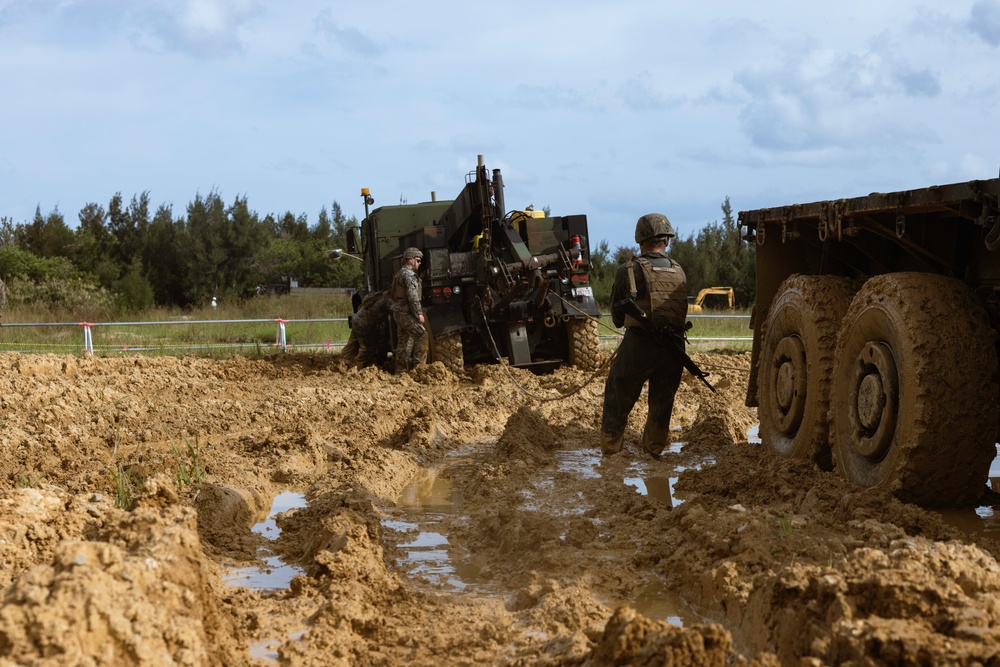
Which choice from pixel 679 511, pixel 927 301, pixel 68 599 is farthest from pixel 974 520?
pixel 68 599

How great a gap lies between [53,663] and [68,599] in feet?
0.73

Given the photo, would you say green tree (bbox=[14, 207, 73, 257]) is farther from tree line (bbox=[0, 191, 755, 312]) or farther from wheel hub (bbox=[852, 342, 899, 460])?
wheel hub (bbox=[852, 342, 899, 460])

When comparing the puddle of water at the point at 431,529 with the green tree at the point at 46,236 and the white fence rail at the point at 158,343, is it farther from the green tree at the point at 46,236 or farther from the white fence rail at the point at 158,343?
the green tree at the point at 46,236

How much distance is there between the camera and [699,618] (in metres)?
4.30

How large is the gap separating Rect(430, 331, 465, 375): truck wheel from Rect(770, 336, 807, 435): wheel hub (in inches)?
245

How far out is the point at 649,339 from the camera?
25.6 feet

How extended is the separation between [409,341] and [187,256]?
22.2 metres

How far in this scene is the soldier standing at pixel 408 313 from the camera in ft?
43.2

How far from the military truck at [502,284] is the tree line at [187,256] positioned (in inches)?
667

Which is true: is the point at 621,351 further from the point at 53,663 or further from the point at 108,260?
the point at 108,260

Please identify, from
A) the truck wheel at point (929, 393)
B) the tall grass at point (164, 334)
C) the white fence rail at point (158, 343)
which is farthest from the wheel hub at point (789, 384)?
the tall grass at point (164, 334)

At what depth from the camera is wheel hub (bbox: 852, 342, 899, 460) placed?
5613 millimetres

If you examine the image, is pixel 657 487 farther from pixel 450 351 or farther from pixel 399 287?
pixel 399 287

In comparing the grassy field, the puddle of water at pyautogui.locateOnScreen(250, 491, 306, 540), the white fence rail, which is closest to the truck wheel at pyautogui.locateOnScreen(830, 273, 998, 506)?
the puddle of water at pyautogui.locateOnScreen(250, 491, 306, 540)
